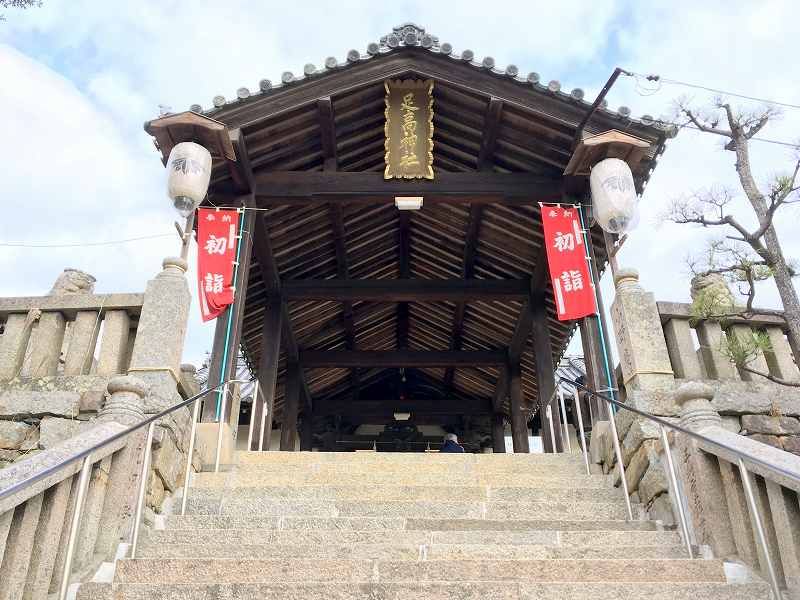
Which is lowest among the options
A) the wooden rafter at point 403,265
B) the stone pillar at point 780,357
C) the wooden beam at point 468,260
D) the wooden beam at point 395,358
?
the stone pillar at point 780,357

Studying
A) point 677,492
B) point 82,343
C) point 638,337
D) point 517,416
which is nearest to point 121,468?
point 82,343

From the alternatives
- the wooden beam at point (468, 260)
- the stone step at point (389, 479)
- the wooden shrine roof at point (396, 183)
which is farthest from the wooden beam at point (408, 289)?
the stone step at point (389, 479)

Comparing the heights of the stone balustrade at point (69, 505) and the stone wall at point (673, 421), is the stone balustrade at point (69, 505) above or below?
below

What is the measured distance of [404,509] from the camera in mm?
5059

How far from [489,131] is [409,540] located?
20.0 feet

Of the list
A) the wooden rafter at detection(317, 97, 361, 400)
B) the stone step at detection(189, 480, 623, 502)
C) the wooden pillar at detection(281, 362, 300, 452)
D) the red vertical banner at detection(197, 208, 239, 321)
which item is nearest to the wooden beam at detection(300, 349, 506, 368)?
the wooden pillar at detection(281, 362, 300, 452)

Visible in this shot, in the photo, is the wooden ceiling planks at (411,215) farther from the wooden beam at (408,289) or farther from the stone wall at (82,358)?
the stone wall at (82,358)

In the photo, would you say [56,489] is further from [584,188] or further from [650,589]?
[584,188]

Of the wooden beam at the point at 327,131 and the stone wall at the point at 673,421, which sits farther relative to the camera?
the wooden beam at the point at 327,131

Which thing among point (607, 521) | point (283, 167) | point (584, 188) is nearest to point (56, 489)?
point (607, 521)

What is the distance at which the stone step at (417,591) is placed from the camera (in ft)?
11.5

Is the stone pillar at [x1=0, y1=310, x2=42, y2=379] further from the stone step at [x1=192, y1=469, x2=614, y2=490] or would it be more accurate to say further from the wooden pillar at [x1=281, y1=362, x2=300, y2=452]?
the wooden pillar at [x1=281, y1=362, x2=300, y2=452]

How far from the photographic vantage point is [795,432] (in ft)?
21.7

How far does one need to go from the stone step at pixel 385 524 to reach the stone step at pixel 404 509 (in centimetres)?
18
